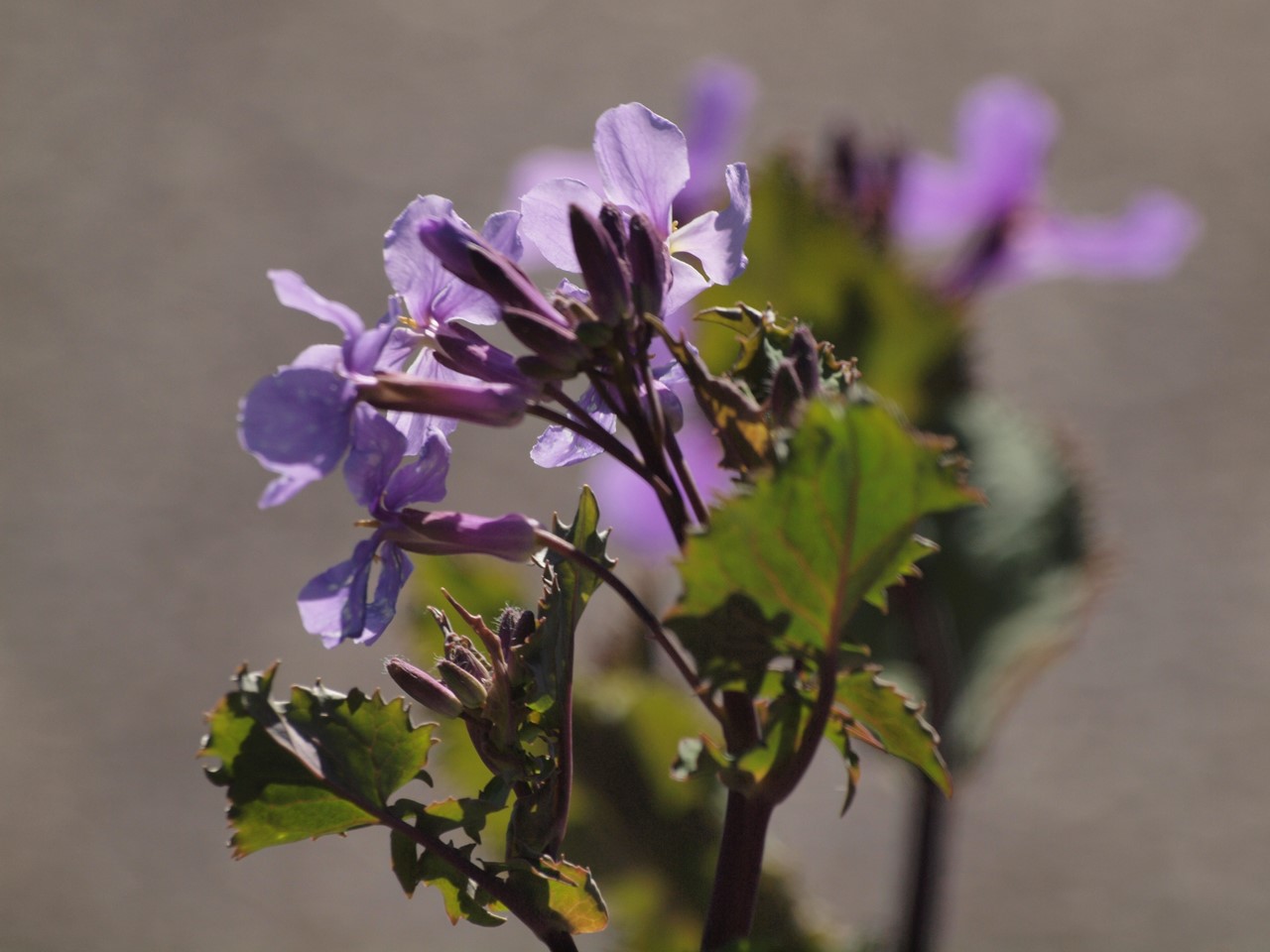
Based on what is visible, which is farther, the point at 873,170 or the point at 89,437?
the point at 89,437

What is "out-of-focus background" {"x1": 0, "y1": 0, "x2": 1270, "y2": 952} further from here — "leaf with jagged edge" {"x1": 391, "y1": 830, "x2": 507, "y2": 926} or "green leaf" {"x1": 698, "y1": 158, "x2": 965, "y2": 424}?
"leaf with jagged edge" {"x1": 391, "y1": 830, "x2": 507, "y2": 926}

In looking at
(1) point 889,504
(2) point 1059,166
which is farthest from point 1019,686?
(2) point 1059,166

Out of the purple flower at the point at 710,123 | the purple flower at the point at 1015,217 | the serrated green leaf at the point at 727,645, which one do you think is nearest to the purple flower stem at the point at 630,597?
the serrated green leaf at the point at 727,645

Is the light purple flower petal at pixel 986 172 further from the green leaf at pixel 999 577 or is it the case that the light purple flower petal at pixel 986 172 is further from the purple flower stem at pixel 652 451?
the purple flower stem at pixel 652 451

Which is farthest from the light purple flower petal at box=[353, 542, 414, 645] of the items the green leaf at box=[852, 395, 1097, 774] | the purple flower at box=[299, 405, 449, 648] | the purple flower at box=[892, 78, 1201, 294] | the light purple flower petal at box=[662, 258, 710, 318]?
the purple flower at box=[892, 78, 1201, 294]

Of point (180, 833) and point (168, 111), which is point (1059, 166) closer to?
point (168, 111)

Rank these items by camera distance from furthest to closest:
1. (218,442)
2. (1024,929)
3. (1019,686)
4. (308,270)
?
(308,270), (218,442), (1024,929), (1019,686)
